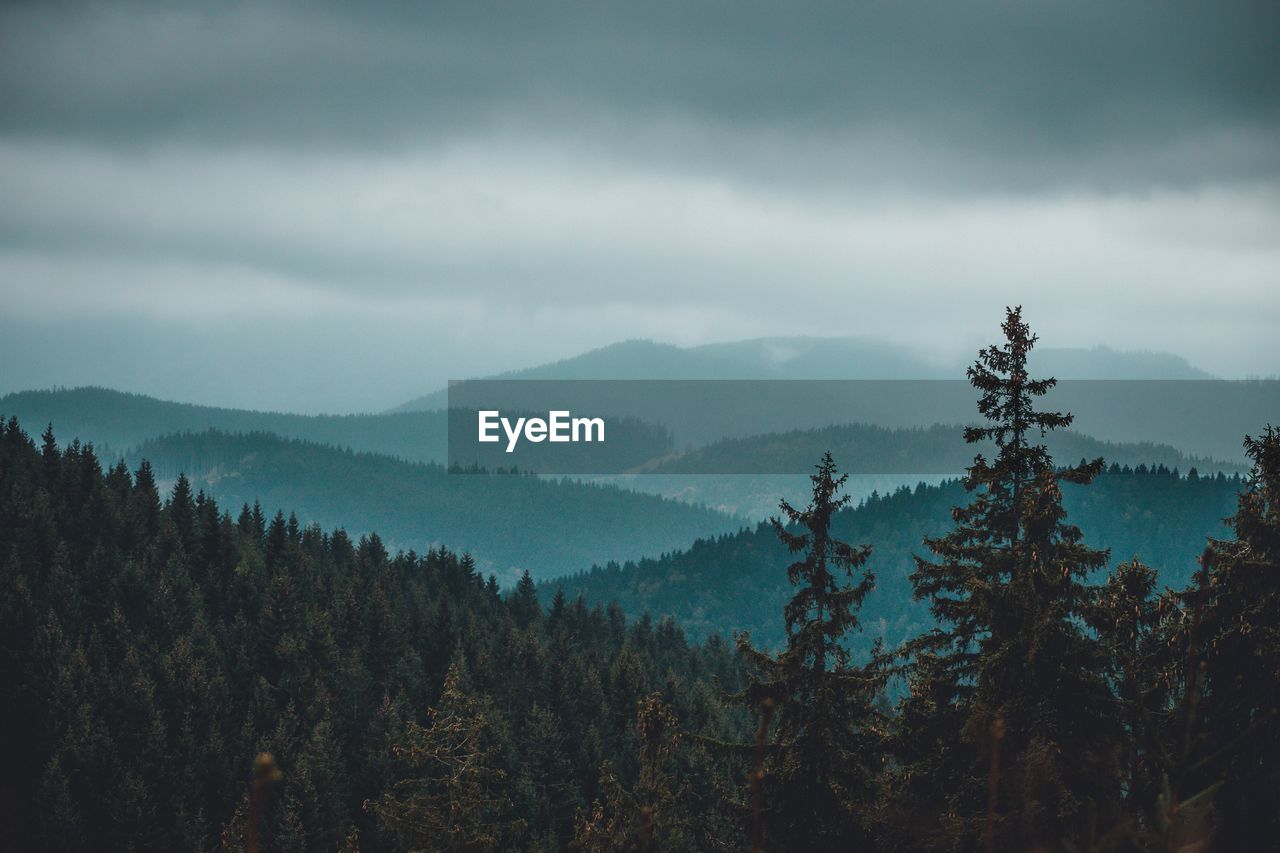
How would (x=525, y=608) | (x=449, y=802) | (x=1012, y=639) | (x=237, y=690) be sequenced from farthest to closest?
(x=525, y=608) → (x=237, y=690) → (x=449, y=802) → (x=1012, y=639)

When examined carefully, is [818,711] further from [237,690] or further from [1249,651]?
[237,690]

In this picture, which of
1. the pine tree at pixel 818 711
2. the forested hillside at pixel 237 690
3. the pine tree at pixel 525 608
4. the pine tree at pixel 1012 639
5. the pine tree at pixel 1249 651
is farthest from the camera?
the pine tree at pixel 525 608

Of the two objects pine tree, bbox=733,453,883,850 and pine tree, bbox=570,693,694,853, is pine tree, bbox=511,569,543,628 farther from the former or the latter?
pine tree, bbox=733,453,883,850

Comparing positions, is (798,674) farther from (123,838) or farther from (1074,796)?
(123,838)

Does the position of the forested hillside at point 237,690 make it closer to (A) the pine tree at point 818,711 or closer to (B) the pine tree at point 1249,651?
(A) the pine tree at point 818,711

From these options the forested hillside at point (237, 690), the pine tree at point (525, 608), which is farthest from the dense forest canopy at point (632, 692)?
the pine tree at point (525, 608)

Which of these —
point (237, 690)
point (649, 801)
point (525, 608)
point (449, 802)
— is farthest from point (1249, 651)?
point (525, 608)
